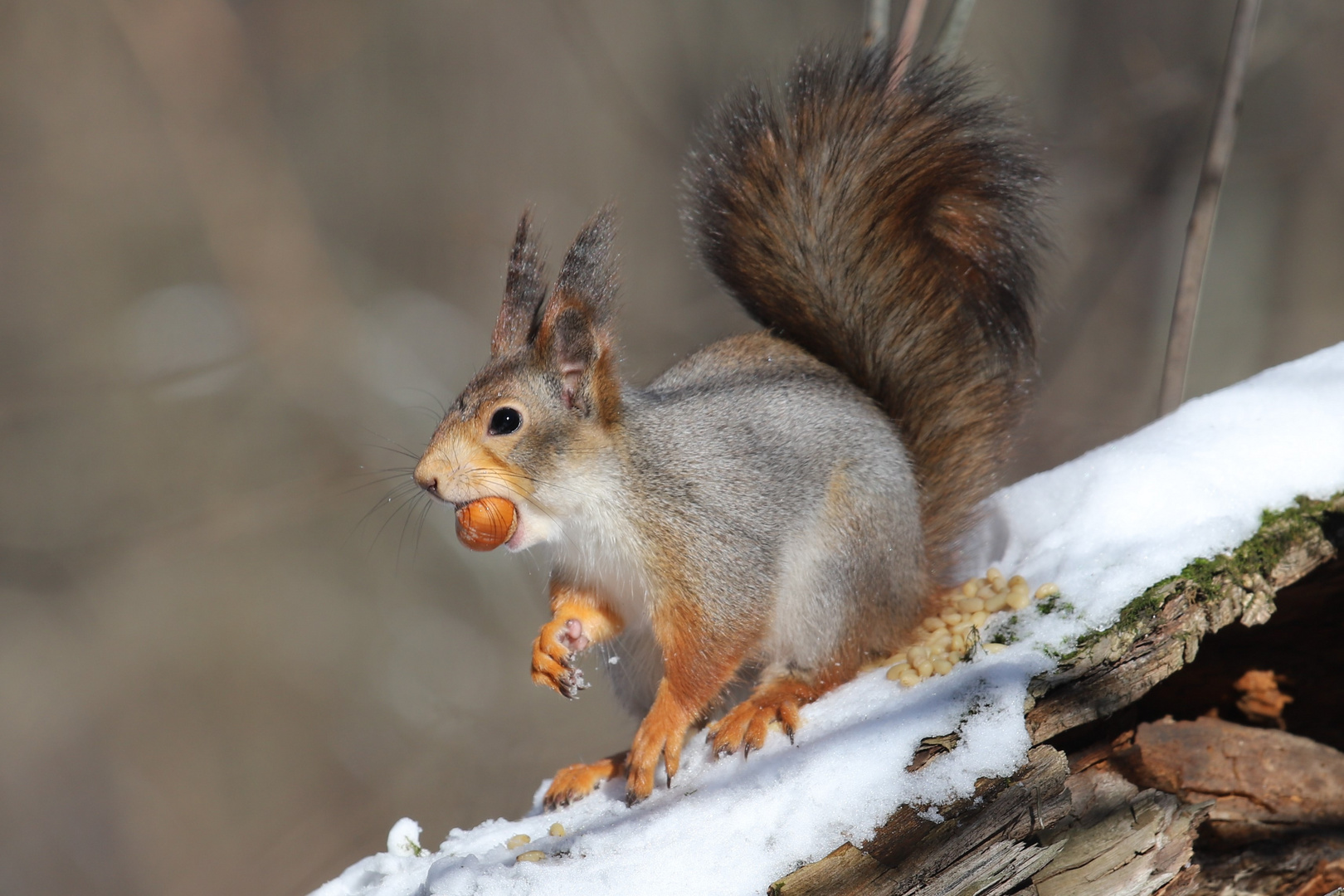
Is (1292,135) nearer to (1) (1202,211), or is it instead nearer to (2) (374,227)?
(1) (1202,211)

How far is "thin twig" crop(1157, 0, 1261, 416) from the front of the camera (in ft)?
5.82

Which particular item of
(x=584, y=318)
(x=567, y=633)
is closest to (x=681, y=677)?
(x=567, y=633)

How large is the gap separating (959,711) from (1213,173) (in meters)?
1.24

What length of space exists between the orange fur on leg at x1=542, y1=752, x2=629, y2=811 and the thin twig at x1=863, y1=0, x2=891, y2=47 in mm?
1342

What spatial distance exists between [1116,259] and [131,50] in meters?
3.82

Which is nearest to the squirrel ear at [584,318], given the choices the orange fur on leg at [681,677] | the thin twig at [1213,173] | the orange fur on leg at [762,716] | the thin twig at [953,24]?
the orange fur on leg at [681,677]

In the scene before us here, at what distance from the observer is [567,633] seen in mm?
1575

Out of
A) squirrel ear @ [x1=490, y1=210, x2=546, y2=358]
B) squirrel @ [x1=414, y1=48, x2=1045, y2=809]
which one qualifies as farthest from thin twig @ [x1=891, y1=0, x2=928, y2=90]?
squirrel ear @ [x1=490, y1=210, x2=546, y2=358]

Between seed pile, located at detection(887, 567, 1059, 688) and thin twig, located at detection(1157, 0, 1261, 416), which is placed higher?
thin twig, located at detection(1157, 0, 1261, 416)

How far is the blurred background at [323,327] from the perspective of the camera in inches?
130

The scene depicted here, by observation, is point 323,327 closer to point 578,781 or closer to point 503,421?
point 503,421

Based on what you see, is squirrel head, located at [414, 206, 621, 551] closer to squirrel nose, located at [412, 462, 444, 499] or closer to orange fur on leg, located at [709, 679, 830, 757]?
squirrel nose, located at [412, 462, 444, 499]

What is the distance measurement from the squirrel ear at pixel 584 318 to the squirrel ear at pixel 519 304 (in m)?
0.06

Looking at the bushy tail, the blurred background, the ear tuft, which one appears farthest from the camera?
the blurred background
